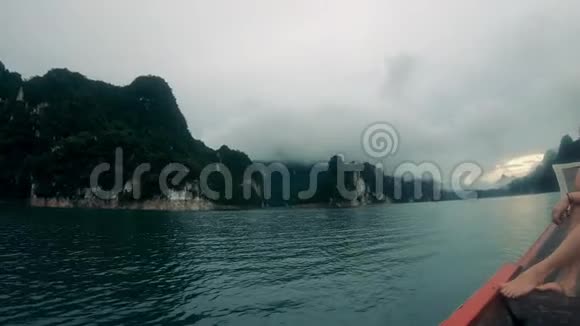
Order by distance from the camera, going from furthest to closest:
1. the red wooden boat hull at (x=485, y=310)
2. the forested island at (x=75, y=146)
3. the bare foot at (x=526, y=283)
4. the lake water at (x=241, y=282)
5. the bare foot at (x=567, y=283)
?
the forested island at (x=75, y=146)
the lake water at (x=241, y=282)
the bare foot at (x=526, y=283)
the red wooden boat hull at (x=485, y=310)
the bare foot at (x=567, y=283)

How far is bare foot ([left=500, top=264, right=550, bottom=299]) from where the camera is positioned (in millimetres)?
4734

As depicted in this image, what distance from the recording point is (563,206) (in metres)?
5.85

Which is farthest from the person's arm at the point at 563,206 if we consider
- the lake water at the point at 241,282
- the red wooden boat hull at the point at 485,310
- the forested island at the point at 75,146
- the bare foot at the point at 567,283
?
the forested island at the point at 75,146

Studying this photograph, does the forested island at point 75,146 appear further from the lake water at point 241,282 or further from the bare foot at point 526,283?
the bare foot at point 526,283

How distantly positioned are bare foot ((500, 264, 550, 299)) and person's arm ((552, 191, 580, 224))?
61.5 inches

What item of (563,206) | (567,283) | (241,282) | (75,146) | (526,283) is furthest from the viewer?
(75,146)

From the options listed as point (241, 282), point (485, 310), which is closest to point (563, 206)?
point (485, 310)

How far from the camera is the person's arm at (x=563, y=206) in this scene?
5.53 meters

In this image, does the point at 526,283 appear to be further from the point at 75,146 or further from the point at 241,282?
the point at 75,146

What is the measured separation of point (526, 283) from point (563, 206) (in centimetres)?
199

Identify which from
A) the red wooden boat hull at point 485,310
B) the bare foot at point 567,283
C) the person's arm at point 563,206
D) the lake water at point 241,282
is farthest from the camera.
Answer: the lake water at point 241,282

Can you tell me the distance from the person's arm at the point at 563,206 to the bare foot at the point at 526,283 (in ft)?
5.13

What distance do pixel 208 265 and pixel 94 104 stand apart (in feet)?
523

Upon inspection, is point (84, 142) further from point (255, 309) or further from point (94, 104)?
point (255, 309)
